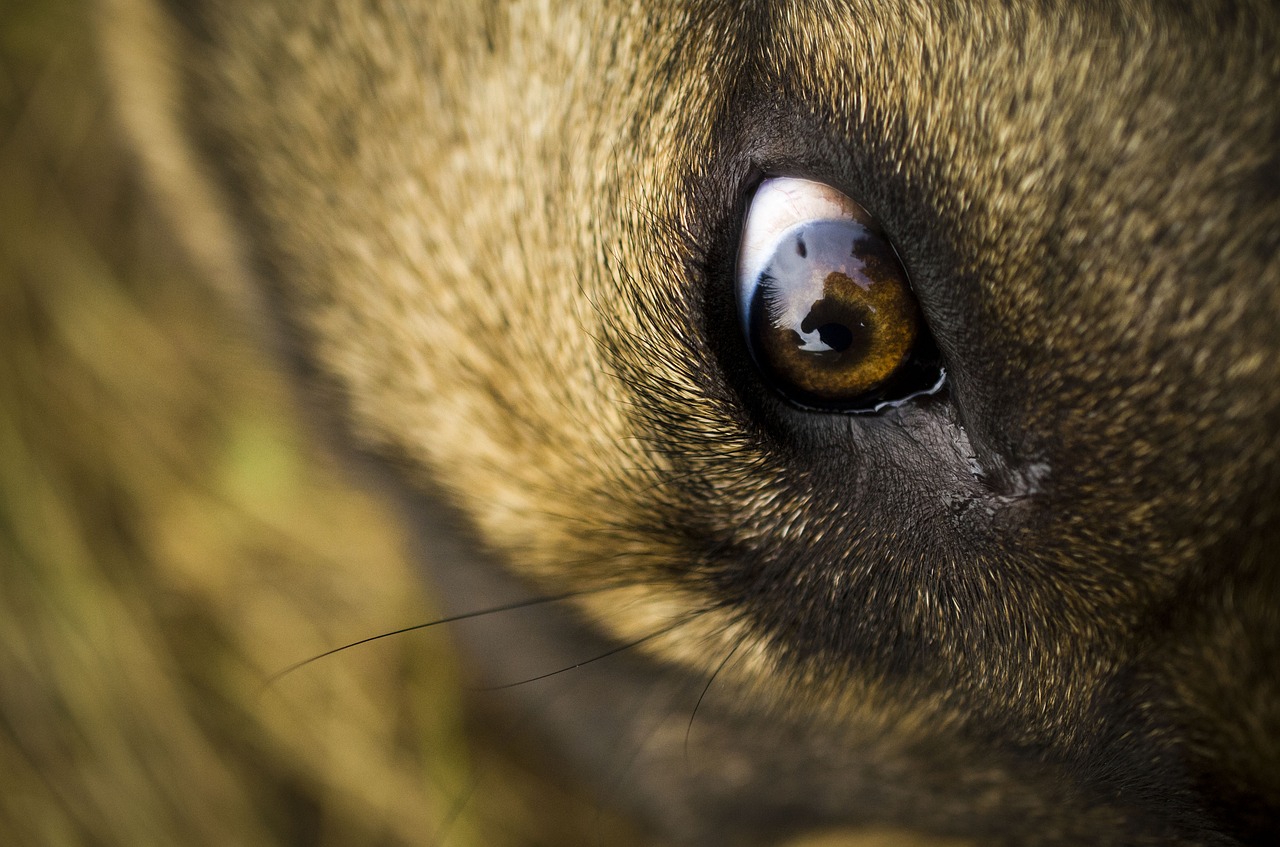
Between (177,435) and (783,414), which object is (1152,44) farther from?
(177,435)

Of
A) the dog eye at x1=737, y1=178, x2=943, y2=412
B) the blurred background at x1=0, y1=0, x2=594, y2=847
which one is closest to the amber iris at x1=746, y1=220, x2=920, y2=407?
the dog eye at x1=737, y1=178, x2=943, y2=412

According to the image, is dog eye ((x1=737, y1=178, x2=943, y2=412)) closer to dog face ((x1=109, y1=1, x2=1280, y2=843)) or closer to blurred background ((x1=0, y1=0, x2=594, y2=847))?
dog face ((x1=109, y1=1, x2=1280, y2=843))

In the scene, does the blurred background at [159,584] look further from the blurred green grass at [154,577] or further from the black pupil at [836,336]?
the black pupil at [836,336]

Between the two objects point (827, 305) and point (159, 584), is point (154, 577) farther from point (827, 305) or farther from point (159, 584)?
point (827, 305)

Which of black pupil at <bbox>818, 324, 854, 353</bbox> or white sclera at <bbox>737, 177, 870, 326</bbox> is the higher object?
white sclera at <bbox>737, 177, 870, 326</bbox>

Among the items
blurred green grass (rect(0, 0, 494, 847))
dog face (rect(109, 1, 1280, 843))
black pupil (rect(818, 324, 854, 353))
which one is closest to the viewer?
dog face (rect(109, 1, 1280, 843))

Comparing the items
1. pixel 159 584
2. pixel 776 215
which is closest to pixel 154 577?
pixel 159 584

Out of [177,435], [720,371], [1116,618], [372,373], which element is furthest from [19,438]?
[1116,618]
